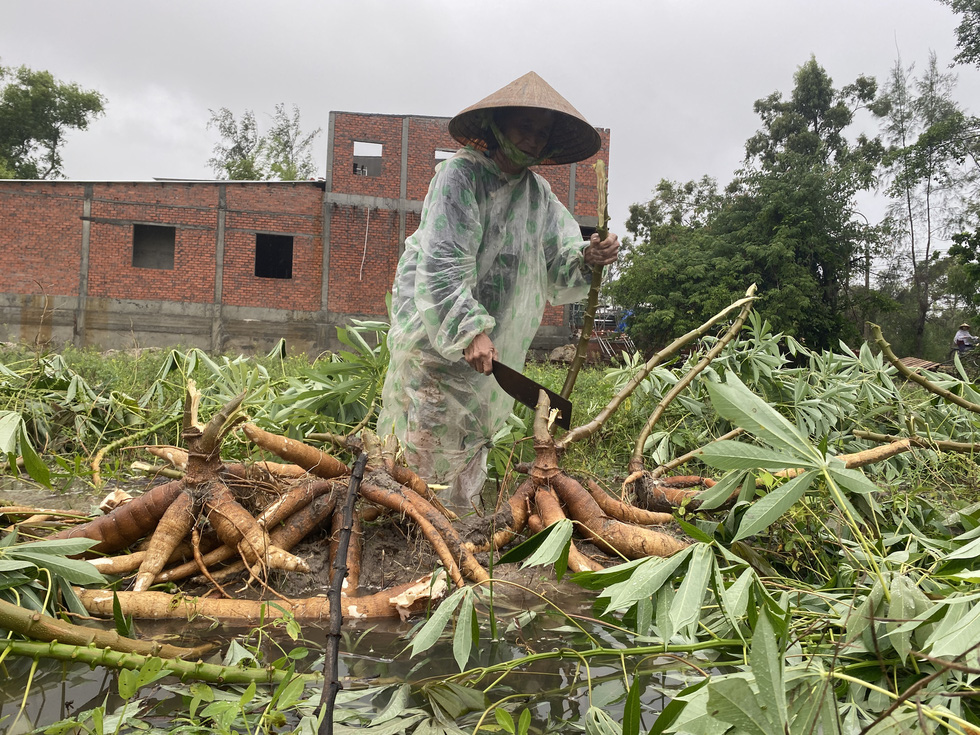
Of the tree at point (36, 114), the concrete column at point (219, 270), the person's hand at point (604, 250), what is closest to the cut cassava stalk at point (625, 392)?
the person's hand at point (604, 250)

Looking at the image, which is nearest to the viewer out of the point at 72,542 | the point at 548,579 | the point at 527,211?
the point at 72,542

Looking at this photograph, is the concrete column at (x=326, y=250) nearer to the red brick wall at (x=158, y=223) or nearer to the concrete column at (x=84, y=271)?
the red brick wall at (x=158, y=223)

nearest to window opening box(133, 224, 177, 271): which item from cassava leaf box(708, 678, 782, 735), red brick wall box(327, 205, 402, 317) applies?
red brick wall box(327, 205, 402, 317)

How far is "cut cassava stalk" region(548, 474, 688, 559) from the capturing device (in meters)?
1.88

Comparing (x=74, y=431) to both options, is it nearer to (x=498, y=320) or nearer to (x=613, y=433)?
(x=498, y=320)

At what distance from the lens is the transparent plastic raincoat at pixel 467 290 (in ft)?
8.43

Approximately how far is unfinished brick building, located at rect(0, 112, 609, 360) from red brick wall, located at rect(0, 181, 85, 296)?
0.08ft

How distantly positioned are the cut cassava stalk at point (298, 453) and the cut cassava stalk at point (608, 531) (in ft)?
2.40

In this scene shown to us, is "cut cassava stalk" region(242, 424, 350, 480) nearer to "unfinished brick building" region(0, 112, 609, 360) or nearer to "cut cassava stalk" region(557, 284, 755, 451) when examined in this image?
"cut cassava stalk" region(557, 284, 755, 451)

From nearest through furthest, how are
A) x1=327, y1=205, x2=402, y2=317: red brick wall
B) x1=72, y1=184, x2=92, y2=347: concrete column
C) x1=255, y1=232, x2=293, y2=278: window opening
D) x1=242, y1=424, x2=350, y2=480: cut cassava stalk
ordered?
1. x1=242, y1=424, x2=350, y2=480: cut cassava stalk
2. x1=72, y1=184, x2=92, y2=347: concrete column
3. x1=327, y1=205, x2=402, y2=317: red brick wall
4. x1=255, y1=232, x2=293, y2=278: window opening

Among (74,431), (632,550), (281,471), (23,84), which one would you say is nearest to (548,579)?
(632,550)

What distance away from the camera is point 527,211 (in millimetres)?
2848

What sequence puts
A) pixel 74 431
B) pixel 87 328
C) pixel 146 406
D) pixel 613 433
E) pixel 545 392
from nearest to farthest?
pixel 545 392 → pixel 74 431 → pixel 146 406 → pixel 613 433 → pixel 87 328

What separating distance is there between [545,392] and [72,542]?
145 centimetres
